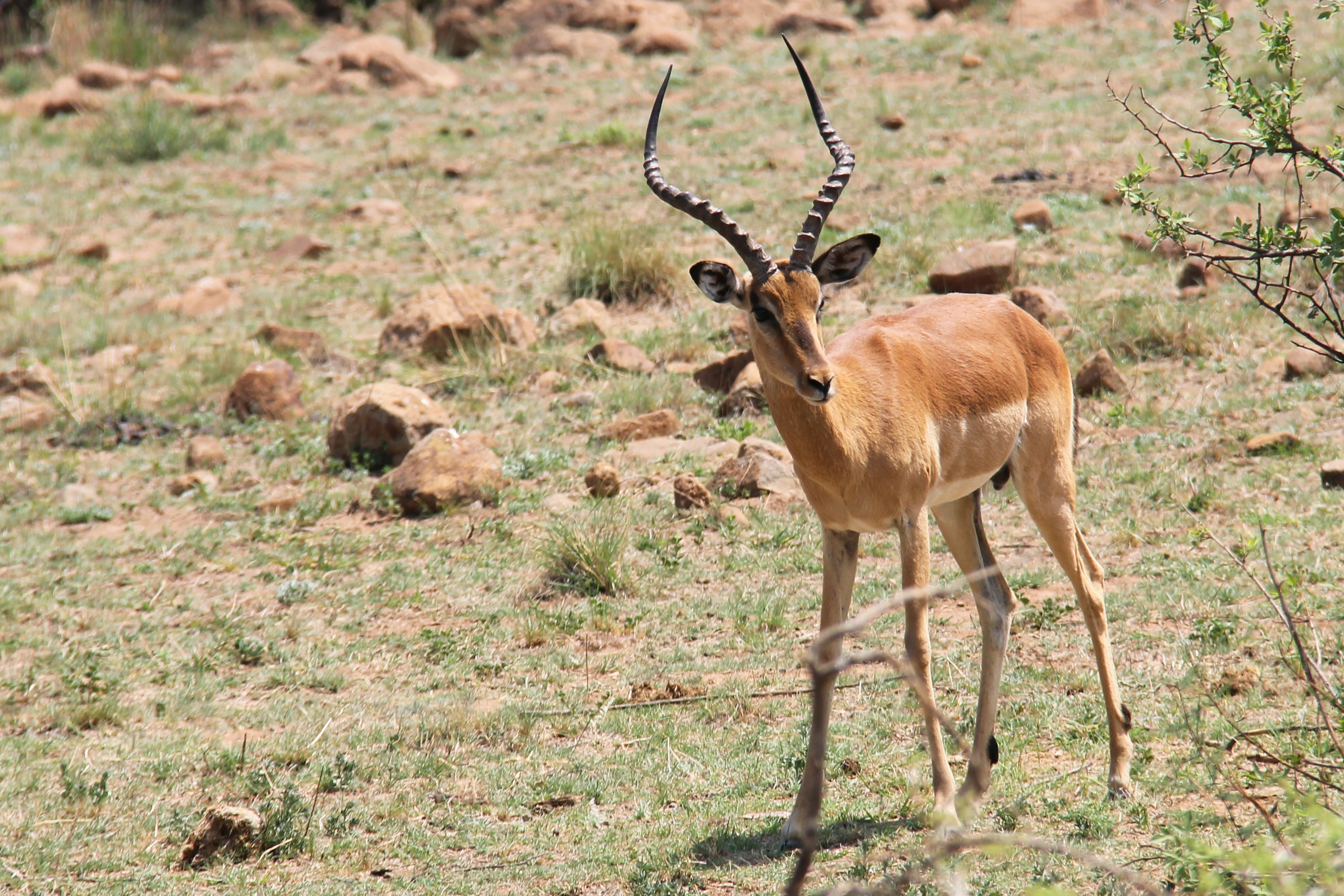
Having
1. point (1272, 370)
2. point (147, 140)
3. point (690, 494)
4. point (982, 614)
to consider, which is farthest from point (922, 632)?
point (147, 140)

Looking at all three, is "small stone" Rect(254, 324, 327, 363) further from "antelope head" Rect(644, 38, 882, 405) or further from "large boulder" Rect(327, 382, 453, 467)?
"antelope head" Rect(644, 38, 882, 405)

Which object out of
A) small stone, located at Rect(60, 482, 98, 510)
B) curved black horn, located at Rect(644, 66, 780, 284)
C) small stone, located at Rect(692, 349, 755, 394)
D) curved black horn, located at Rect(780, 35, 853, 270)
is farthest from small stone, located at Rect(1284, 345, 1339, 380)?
small stone, located at Rect(60, 482, 98, 510)

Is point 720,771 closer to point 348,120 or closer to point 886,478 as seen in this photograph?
point 886,478

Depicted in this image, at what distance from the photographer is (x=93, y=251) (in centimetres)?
1464

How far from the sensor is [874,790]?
221 inches

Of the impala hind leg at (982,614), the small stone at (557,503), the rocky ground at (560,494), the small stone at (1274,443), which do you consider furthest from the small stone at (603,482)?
the small stone at (1274,443)

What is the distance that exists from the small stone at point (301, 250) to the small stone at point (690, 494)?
691 cm

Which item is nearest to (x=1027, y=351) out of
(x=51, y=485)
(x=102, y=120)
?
(x=51, y=485)

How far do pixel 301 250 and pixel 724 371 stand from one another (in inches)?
232

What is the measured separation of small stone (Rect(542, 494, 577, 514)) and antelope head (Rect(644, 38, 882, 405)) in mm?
3343

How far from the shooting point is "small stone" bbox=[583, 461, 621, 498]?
29.3ft

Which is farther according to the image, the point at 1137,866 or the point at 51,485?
the point at 51,485

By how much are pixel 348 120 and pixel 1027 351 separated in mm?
14151

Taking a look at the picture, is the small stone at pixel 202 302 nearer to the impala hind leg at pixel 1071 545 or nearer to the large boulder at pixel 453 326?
the large boulder at pixel 453 326
